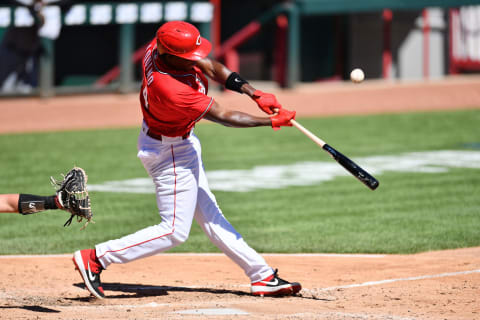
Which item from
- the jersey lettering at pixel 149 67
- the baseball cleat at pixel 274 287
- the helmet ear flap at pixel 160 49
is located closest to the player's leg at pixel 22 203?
the jersey lettering at pixel 149 67

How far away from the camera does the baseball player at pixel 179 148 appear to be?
531 centimetres

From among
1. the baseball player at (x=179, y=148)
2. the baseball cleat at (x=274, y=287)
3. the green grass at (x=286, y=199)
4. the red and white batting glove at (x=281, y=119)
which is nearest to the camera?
the baseball player at (x=179, y=148)

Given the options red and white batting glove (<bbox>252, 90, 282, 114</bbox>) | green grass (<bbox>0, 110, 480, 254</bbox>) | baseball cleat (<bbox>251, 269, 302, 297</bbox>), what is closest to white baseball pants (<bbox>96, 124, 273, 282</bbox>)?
red and white batting glove (<bbox>252, 90, 282, 114</bbox>)

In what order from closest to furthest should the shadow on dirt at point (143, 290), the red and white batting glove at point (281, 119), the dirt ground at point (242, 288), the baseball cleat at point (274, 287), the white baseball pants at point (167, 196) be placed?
the dirt ground at point (242, 288) → the red and white batting glove at point (281, 119) → the white baseball pants at point (167, 196) → the baseball cleat at point (274, 287) → the shadow on dirt at point (143, 290)

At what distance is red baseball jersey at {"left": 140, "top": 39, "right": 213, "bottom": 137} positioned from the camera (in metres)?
5.25

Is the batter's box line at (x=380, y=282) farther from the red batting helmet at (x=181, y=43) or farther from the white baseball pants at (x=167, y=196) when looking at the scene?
the red batting helmet at (x=181, y=43)

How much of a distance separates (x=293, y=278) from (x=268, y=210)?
3.08 metres

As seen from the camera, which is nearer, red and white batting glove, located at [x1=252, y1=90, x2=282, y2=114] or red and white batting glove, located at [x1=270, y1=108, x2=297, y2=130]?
red and white batting glove, located at [x1=270, y1=108, x2=297, y2=130]

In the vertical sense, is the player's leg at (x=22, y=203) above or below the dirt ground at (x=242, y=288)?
above

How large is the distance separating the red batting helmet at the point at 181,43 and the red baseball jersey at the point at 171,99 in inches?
6.1

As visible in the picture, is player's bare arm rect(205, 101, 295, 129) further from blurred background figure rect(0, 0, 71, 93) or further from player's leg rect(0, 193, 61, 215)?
blurred background figure rect(0, 0, 71, 93)

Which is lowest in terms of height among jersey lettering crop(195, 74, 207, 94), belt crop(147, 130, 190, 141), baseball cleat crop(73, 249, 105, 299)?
baseball cleat crop(73, 249, 105, 299)

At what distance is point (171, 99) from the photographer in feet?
17.2

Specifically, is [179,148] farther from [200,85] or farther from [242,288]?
[242,288]
